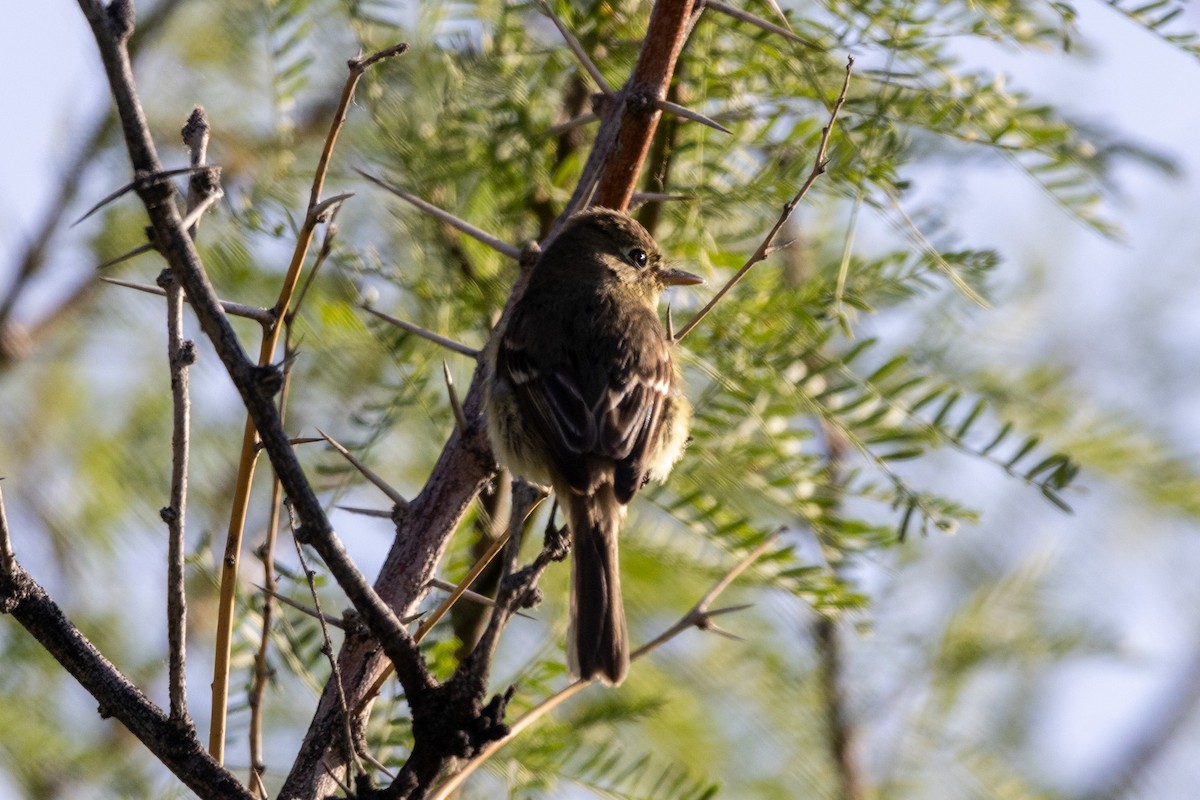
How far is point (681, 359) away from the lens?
3.27 metres

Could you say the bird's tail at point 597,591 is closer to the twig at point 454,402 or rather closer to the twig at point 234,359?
the twig at point 454,402

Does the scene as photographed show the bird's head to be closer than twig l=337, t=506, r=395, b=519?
No

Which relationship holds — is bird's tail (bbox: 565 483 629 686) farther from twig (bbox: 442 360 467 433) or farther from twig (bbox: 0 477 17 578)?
twig (bbox: 0 477 17 578)

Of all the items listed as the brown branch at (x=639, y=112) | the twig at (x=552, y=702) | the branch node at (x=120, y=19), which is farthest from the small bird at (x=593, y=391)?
the branch node at (x=120, y=19)

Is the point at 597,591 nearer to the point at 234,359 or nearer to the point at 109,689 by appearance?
the point at 109,689

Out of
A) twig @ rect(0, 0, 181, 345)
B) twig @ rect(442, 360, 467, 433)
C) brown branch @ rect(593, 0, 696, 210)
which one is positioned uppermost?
brown branch @ rect(593, 0, 696, 210)

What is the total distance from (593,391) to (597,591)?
2.64 ft

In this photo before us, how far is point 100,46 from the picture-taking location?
1634mm

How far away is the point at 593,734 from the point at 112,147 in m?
2.57

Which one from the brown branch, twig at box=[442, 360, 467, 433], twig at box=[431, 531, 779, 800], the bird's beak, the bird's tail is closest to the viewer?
twig at box=[431, 531, 779, 800]

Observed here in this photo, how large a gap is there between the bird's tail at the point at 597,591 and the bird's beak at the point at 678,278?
2.08ft

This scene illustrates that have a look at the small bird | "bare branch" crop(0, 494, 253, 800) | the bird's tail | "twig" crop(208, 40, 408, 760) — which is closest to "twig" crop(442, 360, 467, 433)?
the small bird

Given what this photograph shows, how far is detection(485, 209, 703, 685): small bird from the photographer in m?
2.96

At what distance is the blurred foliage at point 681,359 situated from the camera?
298cm
